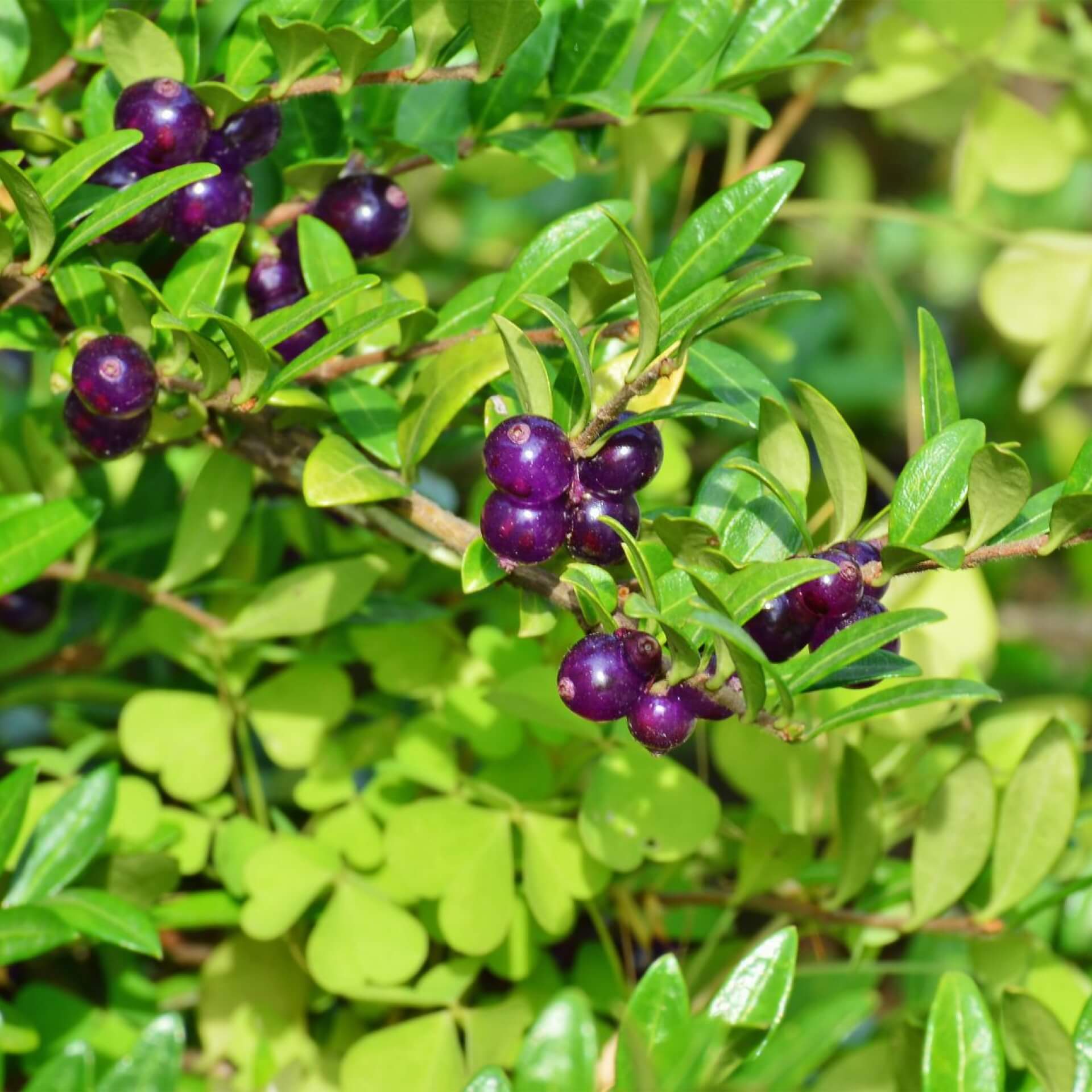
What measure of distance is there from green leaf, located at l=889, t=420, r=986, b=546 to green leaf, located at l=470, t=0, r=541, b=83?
1.32 feet

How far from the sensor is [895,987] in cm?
198

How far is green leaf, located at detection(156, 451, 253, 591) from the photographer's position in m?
1.24

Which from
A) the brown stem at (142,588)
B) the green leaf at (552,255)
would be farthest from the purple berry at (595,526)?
the brown stem at (142,588)

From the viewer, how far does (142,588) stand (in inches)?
52.8

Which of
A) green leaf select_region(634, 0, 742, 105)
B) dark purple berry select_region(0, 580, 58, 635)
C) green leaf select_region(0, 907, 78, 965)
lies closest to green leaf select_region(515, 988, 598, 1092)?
green leaf select_region(0, 907, 78, 965)

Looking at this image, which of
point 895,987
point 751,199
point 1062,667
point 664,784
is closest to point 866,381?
point 1062,667

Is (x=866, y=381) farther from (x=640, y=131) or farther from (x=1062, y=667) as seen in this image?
(x=640, y=131)

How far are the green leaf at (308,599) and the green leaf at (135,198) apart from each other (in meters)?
0.39

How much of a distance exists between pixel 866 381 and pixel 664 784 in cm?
153

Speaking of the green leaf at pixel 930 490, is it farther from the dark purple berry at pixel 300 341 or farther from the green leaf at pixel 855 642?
the dark purple berry at pixel 300 341

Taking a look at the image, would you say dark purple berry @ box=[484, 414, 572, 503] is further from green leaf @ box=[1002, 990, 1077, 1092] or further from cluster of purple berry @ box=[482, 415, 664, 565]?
green leaf @ box=[1002, 990, 1077, 1092]

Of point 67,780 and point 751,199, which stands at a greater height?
point 751,199

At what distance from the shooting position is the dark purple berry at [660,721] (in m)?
0.82

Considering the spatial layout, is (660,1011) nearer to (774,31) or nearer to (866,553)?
(866,553)
